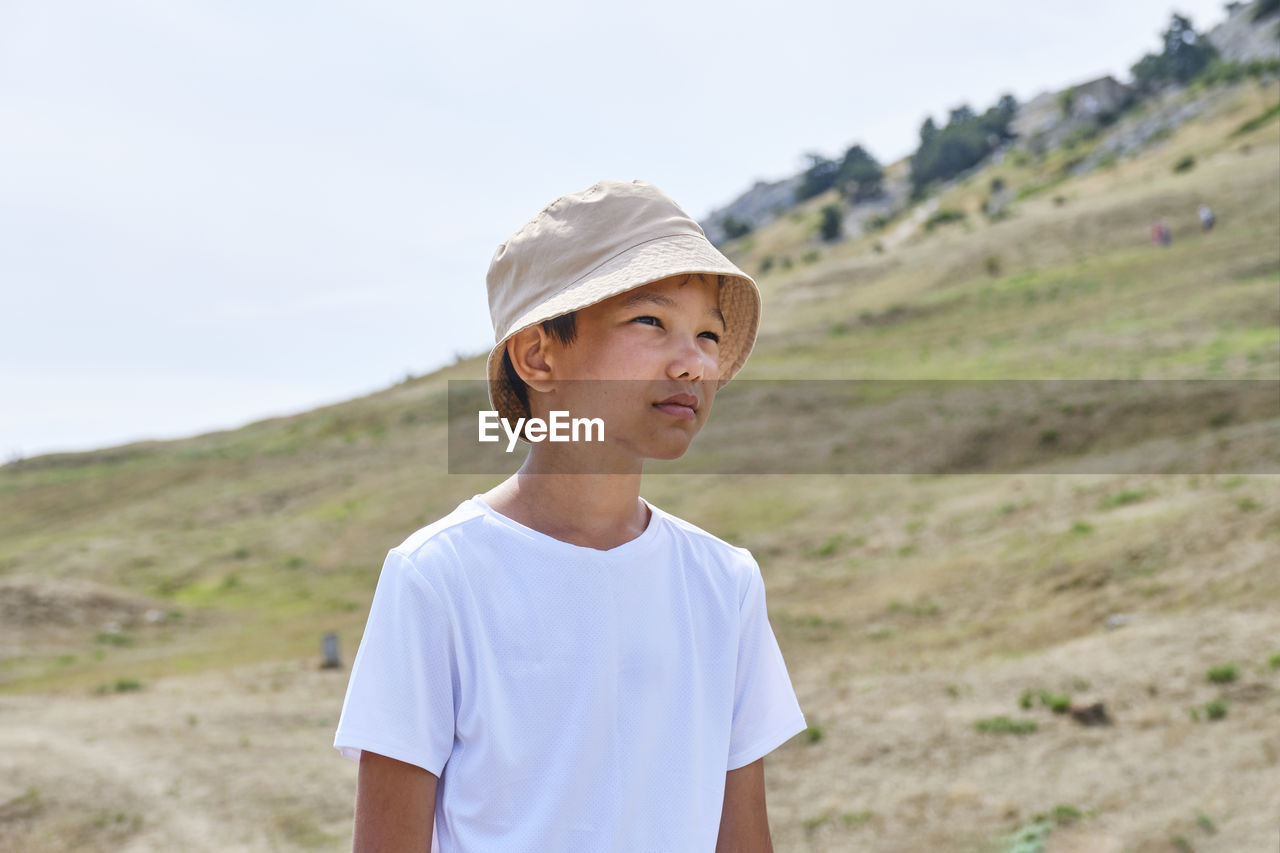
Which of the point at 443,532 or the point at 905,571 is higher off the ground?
the point at 443,532

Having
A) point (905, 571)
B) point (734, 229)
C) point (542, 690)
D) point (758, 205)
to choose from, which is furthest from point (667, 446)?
point (758, 205)

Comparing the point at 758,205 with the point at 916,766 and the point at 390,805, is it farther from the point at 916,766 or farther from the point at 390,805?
the point at 390,805

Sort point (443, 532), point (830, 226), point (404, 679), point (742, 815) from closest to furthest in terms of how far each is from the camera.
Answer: point (404, 679), point (443, 532), point (742, 815), point (830, 226)

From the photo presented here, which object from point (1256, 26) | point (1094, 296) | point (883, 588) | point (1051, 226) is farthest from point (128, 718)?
point (1256, 26)

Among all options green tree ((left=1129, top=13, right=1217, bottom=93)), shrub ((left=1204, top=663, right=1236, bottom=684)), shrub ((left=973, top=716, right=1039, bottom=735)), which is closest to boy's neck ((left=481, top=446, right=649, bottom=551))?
shrub ((left=973, top=716, right=1039, bottom=735))

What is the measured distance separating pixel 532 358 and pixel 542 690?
0.52 m

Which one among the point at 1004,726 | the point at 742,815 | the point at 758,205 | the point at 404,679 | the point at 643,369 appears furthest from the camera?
the point at 758,205

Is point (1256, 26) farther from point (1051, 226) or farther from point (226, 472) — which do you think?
point (226, 472)

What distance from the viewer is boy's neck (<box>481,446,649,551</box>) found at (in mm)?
1706

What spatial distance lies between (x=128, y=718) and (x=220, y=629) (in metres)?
7.58

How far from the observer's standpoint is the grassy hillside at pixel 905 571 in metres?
8.41

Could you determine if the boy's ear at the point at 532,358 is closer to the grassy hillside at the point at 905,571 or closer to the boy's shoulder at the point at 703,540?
the boy's shoulder at the point at 703,540

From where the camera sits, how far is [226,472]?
36938mm

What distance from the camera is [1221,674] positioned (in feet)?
29.1
